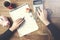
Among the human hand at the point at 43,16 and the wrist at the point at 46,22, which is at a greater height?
the human hand at the point at 43,16

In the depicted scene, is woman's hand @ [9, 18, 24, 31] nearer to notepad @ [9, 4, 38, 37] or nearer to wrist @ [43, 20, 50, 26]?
notepad @ [9, 4, 38, 37]

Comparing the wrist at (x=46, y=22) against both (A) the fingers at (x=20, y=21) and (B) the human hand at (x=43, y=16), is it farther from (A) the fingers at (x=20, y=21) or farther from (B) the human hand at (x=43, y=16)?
(A) the fingers at (x=20, y=21)

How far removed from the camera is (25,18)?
61.1 inches

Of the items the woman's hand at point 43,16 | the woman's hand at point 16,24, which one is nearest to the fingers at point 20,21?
the woman's hand at point 16,24

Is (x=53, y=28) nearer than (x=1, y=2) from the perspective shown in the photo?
Yes

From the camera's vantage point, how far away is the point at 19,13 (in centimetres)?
157

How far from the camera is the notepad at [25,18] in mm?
1537

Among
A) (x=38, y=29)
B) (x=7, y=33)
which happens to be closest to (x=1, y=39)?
(x=7, y=33)

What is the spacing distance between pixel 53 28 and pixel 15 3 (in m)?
0.39

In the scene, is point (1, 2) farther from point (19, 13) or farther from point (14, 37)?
point (14, 37)

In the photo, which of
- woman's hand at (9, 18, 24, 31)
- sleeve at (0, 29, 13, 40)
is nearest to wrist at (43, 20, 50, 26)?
woman's hand at (9, 18, 24, 31)

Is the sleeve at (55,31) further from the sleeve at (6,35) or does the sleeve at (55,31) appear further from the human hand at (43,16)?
the sleeve at (6,35)

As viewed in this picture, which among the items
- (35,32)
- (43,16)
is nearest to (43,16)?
(43,16)

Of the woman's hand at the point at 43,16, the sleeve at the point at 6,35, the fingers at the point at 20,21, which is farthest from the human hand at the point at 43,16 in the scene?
the sleeve at the point at 6,35
